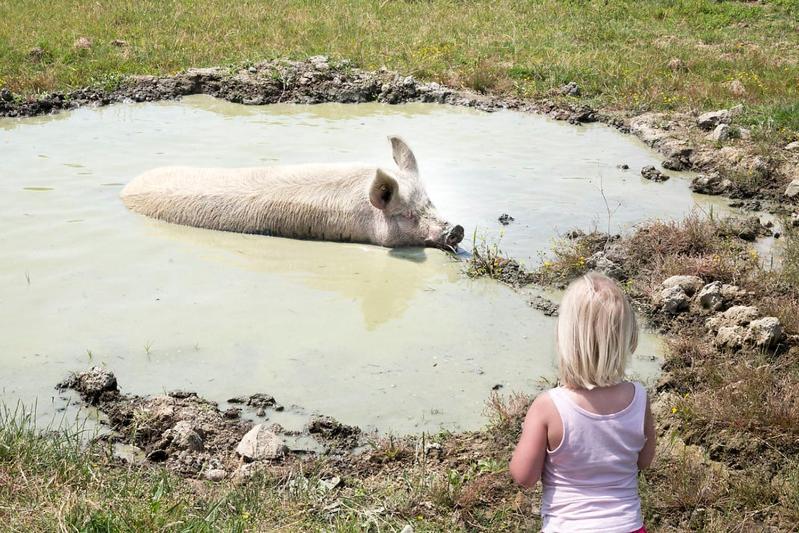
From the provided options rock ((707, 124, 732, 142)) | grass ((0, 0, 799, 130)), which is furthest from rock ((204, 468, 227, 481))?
grass ((0, 0, 799, 130))

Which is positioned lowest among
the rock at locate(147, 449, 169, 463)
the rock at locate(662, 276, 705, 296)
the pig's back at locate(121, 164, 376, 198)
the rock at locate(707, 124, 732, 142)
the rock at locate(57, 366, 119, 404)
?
the rock at locate(147, 449, 169, 463)

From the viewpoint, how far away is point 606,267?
7145 millimetres

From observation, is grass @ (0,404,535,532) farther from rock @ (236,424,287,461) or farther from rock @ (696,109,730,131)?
rock @ (696,109,730,131)

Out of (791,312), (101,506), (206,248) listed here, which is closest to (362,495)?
(101,506)

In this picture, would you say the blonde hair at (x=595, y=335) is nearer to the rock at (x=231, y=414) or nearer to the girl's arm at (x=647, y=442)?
the girl's arm at (x=647, y=442)

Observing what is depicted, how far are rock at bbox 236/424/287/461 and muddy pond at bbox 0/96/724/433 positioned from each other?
0.45 m

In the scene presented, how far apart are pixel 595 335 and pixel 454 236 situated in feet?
15.3

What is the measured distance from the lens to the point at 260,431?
480cm

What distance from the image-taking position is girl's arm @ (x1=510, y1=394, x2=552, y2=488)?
10.4ft

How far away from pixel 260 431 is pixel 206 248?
3368mm

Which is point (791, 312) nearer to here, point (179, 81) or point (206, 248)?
point (206, 248)

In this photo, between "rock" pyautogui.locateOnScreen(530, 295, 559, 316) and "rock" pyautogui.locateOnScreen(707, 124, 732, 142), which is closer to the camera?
"rock" pyautogui.locateOnScreen(530, 295, 559, 316)

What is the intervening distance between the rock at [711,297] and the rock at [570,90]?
7.32 metres

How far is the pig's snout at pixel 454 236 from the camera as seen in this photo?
7.72m
